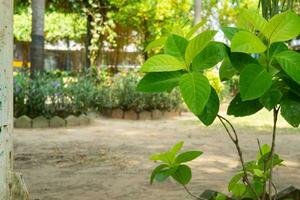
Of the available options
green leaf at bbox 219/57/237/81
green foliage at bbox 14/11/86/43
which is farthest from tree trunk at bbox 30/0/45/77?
green foliage at bbox 14/11/86/43

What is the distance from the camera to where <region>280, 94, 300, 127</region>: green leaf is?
46.3 inches

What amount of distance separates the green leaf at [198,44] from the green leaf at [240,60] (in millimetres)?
110

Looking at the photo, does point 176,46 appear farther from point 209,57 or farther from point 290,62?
point 290,62

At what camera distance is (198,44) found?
110 centimetres

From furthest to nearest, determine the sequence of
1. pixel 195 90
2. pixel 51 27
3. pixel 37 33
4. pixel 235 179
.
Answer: pixel 51 27
pixel 37 33
pixel 235 179
pixel 195 90

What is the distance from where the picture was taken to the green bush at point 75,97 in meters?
9.48

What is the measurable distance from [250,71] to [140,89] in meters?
0.26

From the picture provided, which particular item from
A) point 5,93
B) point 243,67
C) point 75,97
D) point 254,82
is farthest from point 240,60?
point 75,97

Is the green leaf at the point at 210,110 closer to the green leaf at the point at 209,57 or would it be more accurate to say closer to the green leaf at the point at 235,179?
the green leaf at the point at 209,57

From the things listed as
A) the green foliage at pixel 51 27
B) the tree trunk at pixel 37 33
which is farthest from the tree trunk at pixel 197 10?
the green foliage at pixel 51 27

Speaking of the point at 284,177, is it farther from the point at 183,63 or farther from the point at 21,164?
the point at 183,63

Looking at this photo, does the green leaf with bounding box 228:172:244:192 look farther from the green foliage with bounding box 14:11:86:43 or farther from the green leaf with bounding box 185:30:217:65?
the green foliage with bounding box 14:11:86:43

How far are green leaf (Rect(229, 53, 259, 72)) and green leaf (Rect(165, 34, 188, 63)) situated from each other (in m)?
0.12

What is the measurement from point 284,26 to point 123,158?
4974mm
